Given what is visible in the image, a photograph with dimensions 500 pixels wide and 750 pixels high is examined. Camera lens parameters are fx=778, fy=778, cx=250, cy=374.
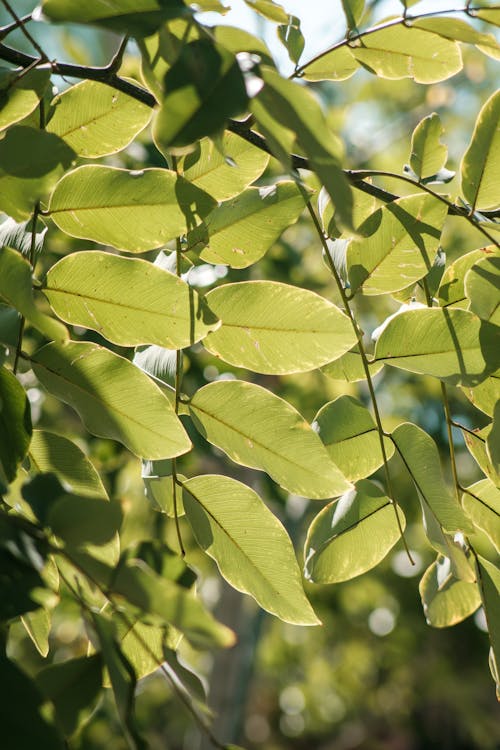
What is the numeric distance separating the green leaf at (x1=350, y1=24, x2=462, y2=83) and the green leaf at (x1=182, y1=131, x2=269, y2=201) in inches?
4.2

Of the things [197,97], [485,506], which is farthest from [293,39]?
[485,506]

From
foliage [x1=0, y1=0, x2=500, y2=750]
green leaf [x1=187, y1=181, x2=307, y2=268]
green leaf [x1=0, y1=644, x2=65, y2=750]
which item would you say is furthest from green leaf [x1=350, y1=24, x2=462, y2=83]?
green leaf [x1=0, y1=644, x2=65, y2=750]

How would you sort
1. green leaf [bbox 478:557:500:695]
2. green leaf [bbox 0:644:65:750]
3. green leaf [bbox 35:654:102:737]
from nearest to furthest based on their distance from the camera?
1. green leaf [bbox 0:644:65:750]
2. green leaf [bbox 35:654:102:737]
3. green leaf [bbox 478:557:500:695]

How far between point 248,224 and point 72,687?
0.97 feet

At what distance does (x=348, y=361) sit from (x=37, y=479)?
0.25 metres

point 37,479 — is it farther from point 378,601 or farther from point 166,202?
point 378,601

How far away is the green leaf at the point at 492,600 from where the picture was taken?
50 cm

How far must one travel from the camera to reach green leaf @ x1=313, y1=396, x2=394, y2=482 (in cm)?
52

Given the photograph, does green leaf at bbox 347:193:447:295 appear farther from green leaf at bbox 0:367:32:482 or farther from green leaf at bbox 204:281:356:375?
green leaf at bbox 0:367:32:482

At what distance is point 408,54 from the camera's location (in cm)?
51

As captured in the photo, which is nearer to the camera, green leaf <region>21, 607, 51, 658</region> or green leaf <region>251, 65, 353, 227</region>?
green leaf <region>251, 65, 353, 227</region>

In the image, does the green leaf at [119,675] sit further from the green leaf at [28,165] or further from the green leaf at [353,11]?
the green leaf at [353,11]

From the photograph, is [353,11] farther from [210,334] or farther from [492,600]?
[492,600]

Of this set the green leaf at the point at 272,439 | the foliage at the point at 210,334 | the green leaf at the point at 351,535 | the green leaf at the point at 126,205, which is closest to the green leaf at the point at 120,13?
the foliage at the point at 210,334
